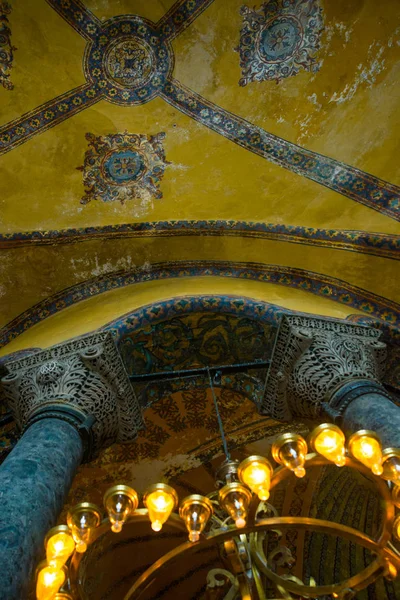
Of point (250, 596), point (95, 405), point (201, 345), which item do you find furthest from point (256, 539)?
point (201, 345)

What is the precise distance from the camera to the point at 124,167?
6336mm

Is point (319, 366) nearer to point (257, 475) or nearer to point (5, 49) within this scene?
point (257, 475)

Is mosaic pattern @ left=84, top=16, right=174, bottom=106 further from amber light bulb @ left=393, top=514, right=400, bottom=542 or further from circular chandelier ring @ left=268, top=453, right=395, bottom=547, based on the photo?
amber light bulb @ left=393, top=514, right=400, bottom=542

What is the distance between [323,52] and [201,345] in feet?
12.5

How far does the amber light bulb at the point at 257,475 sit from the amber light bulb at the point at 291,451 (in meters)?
0.08

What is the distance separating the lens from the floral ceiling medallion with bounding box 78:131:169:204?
6277mm

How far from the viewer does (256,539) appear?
2576 millimetres

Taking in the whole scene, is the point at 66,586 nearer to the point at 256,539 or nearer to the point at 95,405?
the point at 256,539

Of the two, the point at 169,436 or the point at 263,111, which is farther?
the point at 263,111

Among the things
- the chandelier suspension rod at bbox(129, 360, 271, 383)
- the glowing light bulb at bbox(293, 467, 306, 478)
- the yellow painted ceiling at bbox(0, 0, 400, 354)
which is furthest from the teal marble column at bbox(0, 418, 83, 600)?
the yellow painted ceiling at bbox(0, 0, 400, 354)

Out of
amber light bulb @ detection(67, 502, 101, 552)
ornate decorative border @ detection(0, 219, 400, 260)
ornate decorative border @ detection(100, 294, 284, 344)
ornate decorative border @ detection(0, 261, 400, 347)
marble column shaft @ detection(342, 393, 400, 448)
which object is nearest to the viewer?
amber light bulb @ detection(67, 502, 101, 552)

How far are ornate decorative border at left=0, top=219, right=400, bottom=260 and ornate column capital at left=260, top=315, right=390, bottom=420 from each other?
145cm

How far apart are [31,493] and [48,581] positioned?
24.2 inches

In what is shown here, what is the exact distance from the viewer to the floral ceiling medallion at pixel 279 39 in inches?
228
